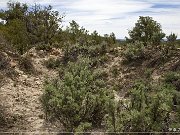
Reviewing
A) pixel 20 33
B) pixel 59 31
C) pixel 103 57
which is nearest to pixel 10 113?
pixel 103 57

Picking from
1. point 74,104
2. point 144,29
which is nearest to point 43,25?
point 144,29

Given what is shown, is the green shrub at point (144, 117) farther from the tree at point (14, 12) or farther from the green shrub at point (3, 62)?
the tree at point (14, 12)

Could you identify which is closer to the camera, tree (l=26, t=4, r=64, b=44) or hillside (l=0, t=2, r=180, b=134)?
hillside (l=0, t=2, r=180, b=134)

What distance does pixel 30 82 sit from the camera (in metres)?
17.5

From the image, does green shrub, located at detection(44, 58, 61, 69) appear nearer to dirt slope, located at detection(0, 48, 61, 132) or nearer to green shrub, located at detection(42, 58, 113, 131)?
dirt slope, located at detection(0, 48, 61, 132)

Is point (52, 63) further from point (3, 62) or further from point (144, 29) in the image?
point (144, 29)

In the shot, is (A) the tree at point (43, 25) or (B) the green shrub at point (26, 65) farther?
(A) the tree at point (43, 25)

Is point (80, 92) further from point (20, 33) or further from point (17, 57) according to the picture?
point (20, 33)

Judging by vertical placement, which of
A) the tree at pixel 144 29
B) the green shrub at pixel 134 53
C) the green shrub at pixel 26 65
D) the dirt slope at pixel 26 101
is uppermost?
the tree at pixel 144 29

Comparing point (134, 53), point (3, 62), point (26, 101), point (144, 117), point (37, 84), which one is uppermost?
point (134, 53)

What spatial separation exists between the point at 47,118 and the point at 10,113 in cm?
143

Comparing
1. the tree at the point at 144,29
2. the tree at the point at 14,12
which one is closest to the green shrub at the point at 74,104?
the tree at the point at 144,29

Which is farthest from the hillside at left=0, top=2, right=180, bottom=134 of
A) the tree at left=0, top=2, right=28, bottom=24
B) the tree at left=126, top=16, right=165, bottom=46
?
the tree at left=0, top=2, right=28, bottom=24

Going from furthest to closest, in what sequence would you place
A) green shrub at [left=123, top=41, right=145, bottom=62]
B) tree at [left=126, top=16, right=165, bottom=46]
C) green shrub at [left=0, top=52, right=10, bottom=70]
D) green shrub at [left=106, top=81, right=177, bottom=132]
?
tree at [left=126, top=16, right=165, bottom=46] → green shrub at [left=123, top=41, right=145, bottom=62] → green shrub at [left=0, top=52, right=10, bottom=70] → green shrub at [left=106, top=81, right=177, bottom=132]
